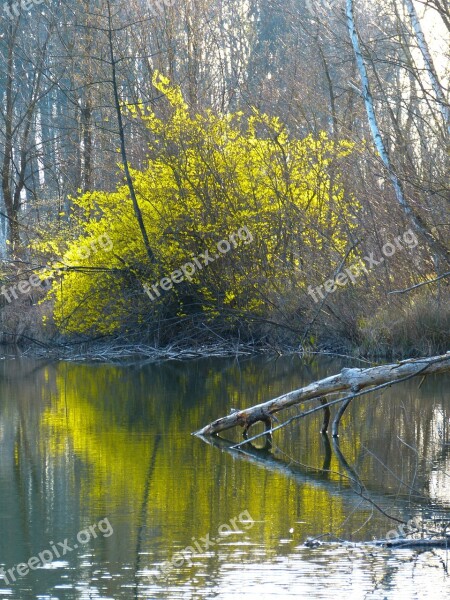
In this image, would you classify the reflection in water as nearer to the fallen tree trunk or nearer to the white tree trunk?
the fallen tree trunk

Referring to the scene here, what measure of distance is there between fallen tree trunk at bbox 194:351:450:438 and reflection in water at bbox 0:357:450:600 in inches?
12.8

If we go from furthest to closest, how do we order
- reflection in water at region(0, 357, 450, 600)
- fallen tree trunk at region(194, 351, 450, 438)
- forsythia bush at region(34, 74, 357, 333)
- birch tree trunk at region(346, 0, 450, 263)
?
forsythia bush at region(34, 74, 357, 333) → birch tree trunk at region(346, 0, 450, 263) → fallen tree trunk at region(194, 351, 450, 438) → reflection in water at region(0, 357, 450, 600)

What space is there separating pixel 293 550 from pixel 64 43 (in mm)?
23487

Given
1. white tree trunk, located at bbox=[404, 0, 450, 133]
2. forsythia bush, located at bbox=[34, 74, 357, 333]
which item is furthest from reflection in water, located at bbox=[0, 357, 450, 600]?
forsythia bush, located at bbox=[34, 74, 357, 333]

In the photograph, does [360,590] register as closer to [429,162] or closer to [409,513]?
[409,513]

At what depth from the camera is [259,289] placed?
66.0ft

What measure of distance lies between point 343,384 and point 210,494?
193cm

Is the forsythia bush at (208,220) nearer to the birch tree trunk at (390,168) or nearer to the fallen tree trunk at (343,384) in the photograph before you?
the birch tree trunk at (390,168)

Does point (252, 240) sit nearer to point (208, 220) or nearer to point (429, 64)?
point (208, 220)

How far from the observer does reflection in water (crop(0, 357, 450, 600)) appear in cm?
538

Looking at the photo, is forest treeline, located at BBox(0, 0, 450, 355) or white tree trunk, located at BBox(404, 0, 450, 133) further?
forest treeline, located at BBox(0, 0, 450, 355)

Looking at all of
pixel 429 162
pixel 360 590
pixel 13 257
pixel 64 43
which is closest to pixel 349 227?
pixel 429 162

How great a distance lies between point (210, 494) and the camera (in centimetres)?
735

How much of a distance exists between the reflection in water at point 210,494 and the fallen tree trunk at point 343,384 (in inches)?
12.8
